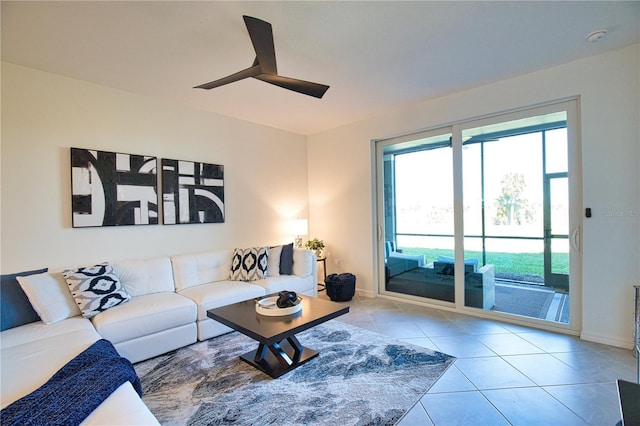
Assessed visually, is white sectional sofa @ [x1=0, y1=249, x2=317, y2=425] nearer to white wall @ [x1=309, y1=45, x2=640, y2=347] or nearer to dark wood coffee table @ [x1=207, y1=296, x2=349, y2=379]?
dark wood coffee table @ [x1=207, y1=296, x2=349, y2=379]

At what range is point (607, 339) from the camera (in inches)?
107

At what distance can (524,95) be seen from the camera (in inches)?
123

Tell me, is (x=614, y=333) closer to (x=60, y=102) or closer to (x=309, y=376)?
(x=309, y=376)

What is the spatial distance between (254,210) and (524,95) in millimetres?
3721

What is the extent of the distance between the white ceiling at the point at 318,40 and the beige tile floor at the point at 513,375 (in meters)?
2.72

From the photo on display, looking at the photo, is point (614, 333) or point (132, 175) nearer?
point (614, 333)

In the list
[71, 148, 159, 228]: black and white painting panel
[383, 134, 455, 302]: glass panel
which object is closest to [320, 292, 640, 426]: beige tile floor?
[383, 134, 455, 302]: glass panel

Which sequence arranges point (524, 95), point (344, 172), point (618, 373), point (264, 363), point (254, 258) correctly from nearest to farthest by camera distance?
point (618, 373) → point (264, 363) → point (524, 95) → point (254, 258) → point (344, 172)

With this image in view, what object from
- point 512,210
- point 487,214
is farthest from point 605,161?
point 487,214

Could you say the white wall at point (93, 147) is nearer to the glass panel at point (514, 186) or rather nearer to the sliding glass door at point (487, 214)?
the sliding glass door at point (487, 214)

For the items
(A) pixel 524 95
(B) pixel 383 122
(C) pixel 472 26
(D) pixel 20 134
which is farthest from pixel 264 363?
(A) pixel 524 95

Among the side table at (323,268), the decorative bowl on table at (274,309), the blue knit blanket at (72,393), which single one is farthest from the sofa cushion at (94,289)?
the side table at (323,268)

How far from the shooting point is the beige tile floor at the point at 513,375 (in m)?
1.83

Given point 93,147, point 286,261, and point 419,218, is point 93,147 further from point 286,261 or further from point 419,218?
point 419,218
